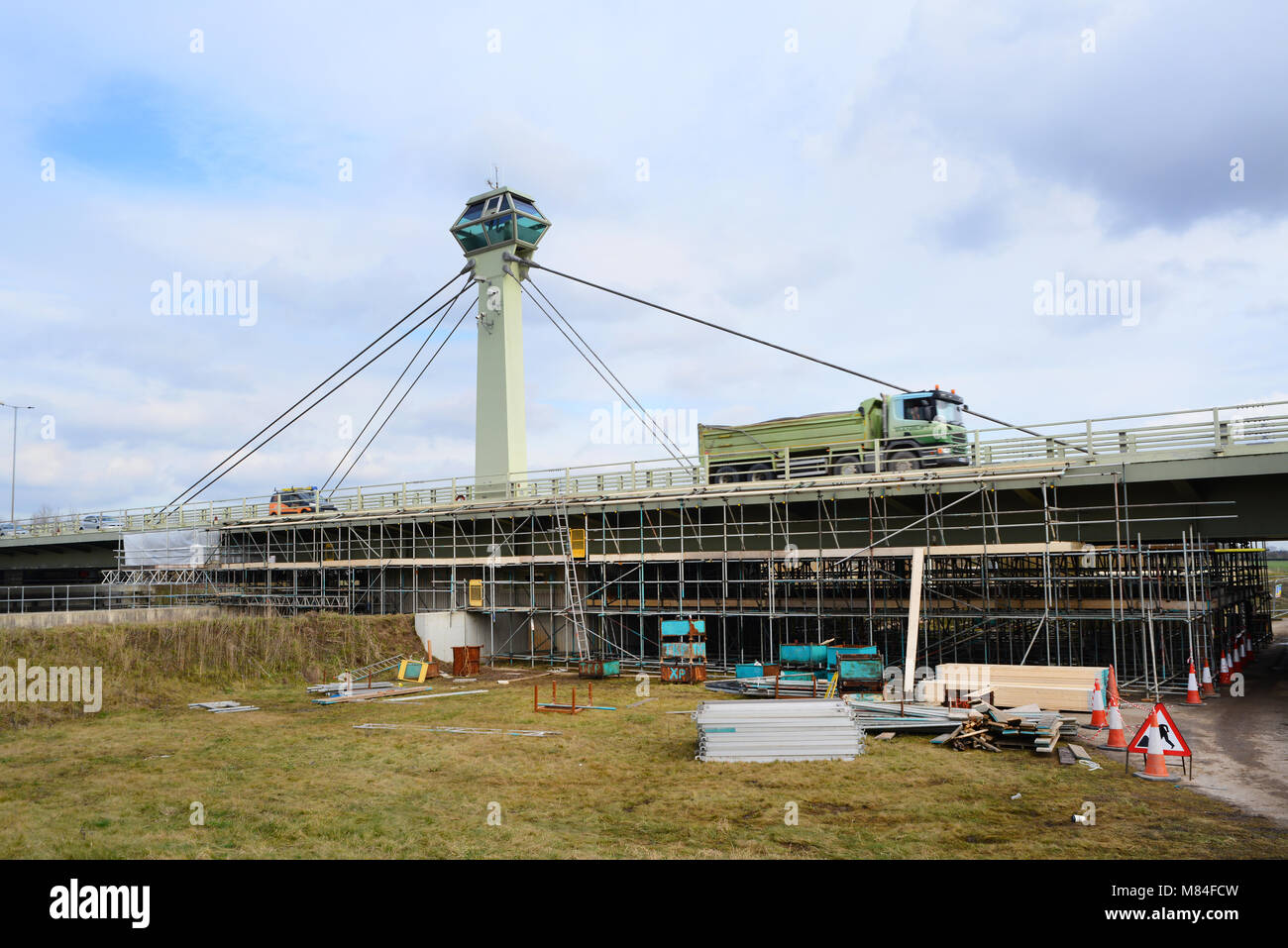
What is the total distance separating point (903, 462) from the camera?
2525 centimetres

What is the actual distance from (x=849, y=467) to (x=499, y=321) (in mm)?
19142

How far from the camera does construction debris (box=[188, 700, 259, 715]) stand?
21.0 m

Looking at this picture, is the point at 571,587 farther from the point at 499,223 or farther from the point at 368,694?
the point at 499,223

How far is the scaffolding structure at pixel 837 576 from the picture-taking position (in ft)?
73.1

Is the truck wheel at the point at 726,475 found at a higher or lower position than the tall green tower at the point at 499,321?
lower

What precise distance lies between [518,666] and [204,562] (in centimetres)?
2299

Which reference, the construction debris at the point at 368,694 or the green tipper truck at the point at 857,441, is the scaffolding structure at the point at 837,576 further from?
the construction debris at the point at 368,694

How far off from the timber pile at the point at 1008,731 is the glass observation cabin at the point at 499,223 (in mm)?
31401

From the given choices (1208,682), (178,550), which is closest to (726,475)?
(1208,682)

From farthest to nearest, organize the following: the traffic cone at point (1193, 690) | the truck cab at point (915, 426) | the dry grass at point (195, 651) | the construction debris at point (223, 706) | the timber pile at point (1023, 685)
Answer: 1. the truck cab at point (915, 426)
2. the dry grass at point (195, 651)
3. the construction debris at point (223, 706)
4. the traffic cone at point (1193, 690)
5. the timber pile at point (1023, 685)

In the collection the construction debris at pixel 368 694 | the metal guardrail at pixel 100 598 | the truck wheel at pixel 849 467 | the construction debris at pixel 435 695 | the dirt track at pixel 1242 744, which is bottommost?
the construction debris at pixel 435 695

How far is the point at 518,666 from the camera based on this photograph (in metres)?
30.3

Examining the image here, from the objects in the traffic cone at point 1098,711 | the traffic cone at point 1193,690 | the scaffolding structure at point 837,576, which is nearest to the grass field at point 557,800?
the traffic cone at point 1098,711
